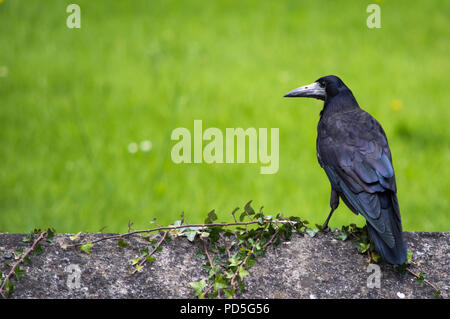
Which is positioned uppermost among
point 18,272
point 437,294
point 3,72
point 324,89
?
point 3,72

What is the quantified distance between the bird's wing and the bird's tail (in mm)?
A: 11

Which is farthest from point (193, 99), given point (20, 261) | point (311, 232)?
point (20, 261)

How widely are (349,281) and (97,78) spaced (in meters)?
5.82

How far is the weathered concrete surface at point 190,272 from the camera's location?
245 centimetres

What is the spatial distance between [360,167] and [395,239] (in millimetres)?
437

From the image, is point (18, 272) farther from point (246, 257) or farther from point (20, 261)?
point (246, 257)

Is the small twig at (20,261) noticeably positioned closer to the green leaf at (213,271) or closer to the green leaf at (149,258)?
the green leaf at (149,258)

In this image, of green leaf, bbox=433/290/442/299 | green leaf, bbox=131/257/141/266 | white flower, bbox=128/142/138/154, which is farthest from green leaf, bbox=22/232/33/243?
white flower, bbox=128/142/138/154

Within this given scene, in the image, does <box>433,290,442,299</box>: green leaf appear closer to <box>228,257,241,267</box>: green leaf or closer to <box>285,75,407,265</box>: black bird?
<box>285,75,407,265</box>: black bird

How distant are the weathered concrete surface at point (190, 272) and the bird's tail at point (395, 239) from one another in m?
0.12

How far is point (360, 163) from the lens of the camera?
9.36 feet

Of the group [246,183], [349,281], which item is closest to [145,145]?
[246,183]

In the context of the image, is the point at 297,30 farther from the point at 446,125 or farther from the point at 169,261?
the point at 169,261

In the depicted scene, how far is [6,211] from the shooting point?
5.32 metres
